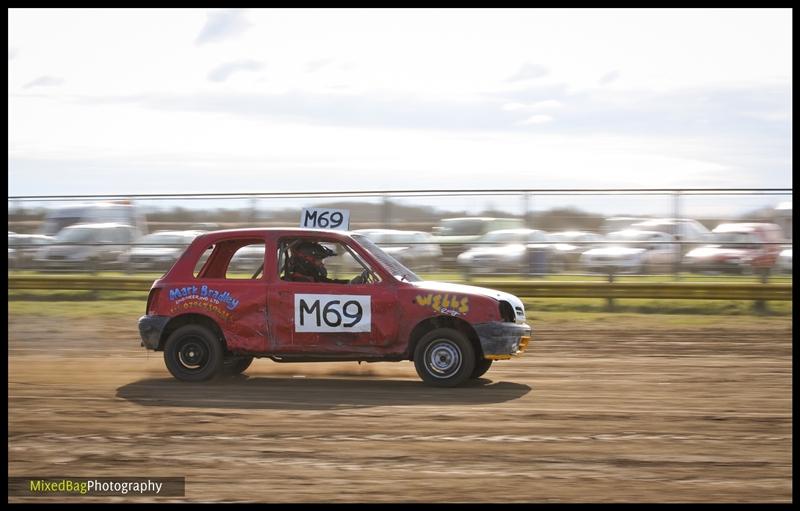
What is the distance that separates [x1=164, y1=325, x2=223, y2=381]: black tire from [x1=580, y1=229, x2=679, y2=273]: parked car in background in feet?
29.6

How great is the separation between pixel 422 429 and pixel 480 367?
102 inches

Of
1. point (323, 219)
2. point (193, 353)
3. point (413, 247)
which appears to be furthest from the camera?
point (413, 247)

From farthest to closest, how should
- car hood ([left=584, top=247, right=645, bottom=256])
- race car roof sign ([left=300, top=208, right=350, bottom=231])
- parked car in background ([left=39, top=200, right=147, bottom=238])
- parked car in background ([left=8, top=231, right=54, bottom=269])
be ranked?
parked car in background ([left=8, top=231, right=54, bottom=269]), parked car in background ([left=39, top=200, right=147, bottom=238]), car hood ([left=584, top=247, right=645, bottom=256]), race car roof sign ([left=300, top=208, right=350, bottom=231])

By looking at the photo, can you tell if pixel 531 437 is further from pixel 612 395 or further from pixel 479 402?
pixel 612 395

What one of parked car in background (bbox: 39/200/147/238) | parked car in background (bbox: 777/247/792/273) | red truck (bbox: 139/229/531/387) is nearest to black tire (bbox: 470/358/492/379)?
red truck (bbox: 139/229/531/387)

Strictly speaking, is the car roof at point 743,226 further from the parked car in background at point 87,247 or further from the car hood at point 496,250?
the parked car in background at point 87,247

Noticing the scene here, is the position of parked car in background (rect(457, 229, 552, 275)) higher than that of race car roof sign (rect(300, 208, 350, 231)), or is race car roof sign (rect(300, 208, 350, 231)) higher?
race car roof sign (rect(300, 208, 350, 231))

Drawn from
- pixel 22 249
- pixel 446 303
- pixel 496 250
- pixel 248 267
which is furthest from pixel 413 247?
pixel 446 303

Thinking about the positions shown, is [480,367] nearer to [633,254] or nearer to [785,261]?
[633,254]

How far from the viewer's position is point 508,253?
18562 mm

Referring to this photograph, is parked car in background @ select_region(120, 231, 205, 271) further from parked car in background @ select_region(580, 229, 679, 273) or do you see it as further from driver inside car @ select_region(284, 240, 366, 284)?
driver inside car @ select_region(284, 240, 366, 284)

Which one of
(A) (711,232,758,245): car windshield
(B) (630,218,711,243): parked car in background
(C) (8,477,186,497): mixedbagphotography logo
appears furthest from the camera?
(B) (630,218,711,243): parked car in background

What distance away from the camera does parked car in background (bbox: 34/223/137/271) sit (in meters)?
20.6
